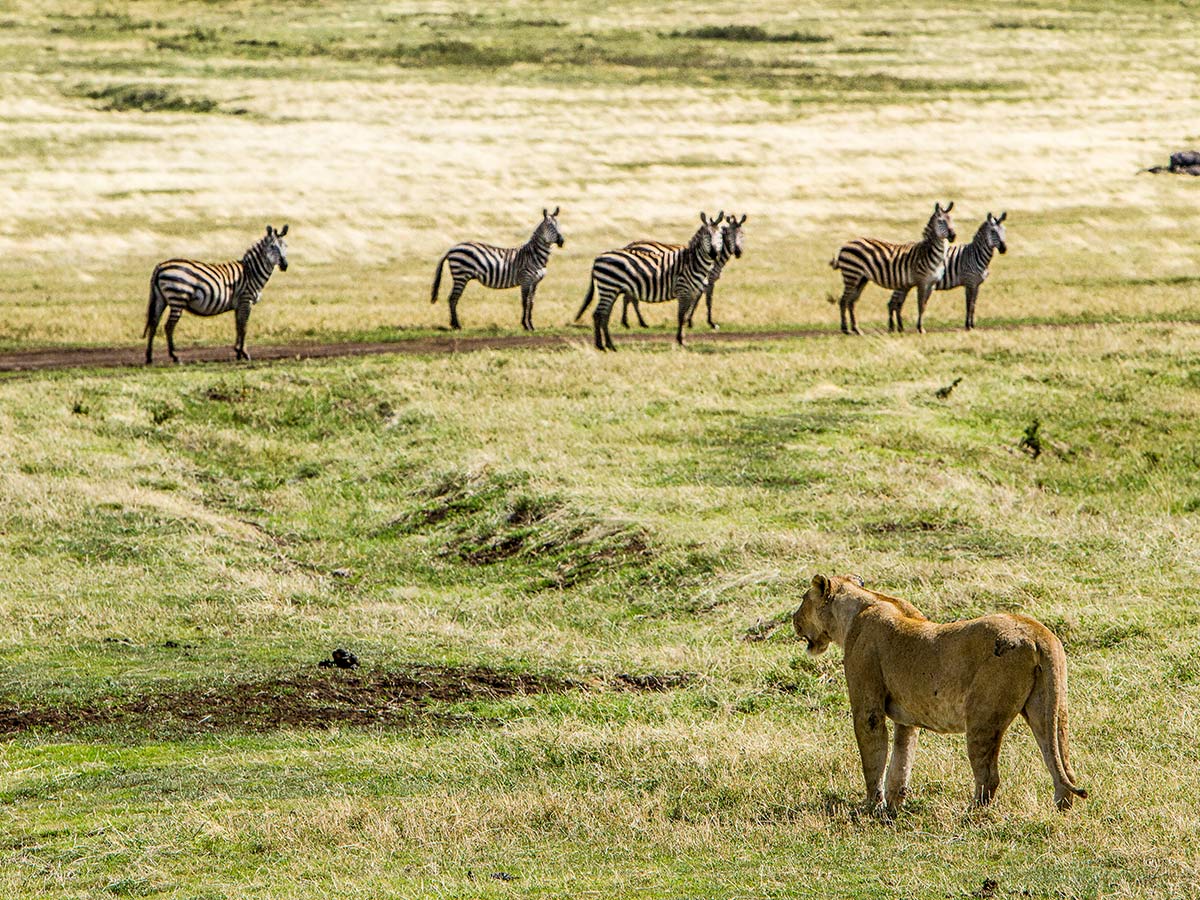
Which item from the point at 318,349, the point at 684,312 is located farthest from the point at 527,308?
the point at 318,349

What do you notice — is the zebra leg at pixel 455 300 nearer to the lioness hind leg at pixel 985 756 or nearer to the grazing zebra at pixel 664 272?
the grazing zebra at pixel 664 272

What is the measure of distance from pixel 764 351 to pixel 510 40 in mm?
78779

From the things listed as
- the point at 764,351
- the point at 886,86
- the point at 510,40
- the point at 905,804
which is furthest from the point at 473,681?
the point at 510,40

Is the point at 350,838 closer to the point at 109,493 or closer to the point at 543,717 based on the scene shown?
the point at 543,717

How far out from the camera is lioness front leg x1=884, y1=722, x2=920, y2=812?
9.25m

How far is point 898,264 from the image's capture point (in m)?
34.9

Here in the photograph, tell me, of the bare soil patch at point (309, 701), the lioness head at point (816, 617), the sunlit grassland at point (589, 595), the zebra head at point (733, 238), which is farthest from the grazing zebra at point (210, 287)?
the lioness head at point (816, 617)

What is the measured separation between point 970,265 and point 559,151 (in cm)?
3486

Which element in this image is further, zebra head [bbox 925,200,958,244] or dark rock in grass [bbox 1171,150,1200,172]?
dark rock in grass [bbox 1171,150,1200,172]

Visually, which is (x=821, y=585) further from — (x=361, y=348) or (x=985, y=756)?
(x=361, y=348)

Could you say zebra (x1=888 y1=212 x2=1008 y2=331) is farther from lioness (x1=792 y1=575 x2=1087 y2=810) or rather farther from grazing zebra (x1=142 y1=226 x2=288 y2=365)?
lioness (x1=792 y1=575 x2=1087 y2=810)

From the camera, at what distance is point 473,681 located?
13.8 metres

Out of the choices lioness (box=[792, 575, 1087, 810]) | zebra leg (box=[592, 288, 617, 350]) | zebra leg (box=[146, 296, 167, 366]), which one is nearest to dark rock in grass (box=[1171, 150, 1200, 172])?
zebra leg (box=[592, 288, 617, 350])

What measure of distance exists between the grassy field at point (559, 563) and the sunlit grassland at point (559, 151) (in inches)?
20.1
